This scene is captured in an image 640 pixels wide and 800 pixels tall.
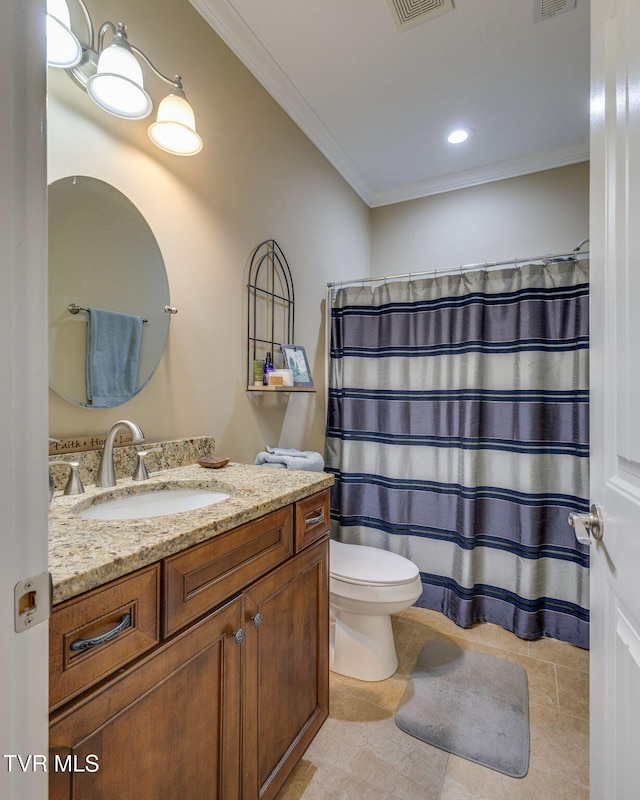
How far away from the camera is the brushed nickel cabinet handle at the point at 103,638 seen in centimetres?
58

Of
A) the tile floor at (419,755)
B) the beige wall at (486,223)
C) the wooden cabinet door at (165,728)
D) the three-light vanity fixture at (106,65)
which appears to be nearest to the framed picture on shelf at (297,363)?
the three-light vanity fixture at (106,65)

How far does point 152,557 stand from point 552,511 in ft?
6.30

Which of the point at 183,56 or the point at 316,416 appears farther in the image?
the point at 316,416

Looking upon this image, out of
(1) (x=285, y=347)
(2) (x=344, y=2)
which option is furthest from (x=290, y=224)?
(2) (x=344, y=2)

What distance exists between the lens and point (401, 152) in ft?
8.25

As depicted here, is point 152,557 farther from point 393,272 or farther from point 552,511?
point 393,272

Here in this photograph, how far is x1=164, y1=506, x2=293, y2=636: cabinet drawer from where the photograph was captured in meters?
0.74

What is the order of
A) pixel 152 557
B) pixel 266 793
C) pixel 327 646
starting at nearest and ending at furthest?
pixel 152 557 < pixel 266 793 < pixel 327 646

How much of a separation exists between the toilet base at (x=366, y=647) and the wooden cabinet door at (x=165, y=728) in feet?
2.69

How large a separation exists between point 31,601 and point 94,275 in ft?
3.40

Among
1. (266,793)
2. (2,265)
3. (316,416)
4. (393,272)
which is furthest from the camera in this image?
(393,272)

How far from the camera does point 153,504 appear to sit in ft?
3.76

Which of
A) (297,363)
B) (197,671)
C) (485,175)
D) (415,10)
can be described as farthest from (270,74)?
(197,671)

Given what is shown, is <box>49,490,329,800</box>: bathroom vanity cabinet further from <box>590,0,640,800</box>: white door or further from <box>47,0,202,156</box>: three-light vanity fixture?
<box>47,0,202,156</box>: three-light vanity fixture
